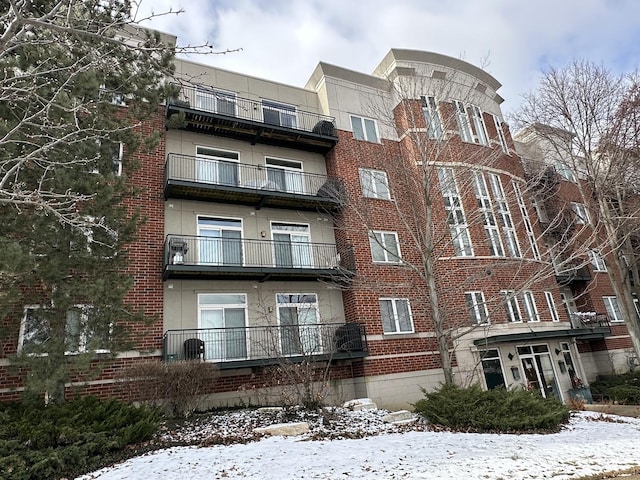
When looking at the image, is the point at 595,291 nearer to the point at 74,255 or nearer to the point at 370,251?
the point at 370,251

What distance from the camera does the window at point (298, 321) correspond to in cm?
1270

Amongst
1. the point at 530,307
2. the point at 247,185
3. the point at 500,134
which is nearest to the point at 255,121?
the point at 247,185

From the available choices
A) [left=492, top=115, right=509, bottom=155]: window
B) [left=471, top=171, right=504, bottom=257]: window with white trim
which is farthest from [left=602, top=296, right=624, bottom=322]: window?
[left=492, top=115, right=509, bottom=155]: window

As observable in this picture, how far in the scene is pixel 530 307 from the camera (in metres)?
17.7

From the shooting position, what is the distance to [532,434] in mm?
8008

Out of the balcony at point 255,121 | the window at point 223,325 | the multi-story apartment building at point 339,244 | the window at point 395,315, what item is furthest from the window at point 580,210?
the window at point 223,325

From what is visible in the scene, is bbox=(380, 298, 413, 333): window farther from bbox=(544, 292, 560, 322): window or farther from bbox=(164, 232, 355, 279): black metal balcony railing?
bbox=(544, 292, 560, 322): window

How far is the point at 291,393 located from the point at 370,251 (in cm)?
693

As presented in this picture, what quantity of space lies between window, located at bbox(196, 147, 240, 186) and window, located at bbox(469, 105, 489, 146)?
1220cm

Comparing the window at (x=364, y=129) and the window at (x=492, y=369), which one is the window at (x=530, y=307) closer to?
the window at (x=492, y=369)

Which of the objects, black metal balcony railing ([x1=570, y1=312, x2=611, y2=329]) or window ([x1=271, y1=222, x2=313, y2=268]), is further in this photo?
black metal balcony railing ([x1=570, y1=312, x2=611, y2=329])

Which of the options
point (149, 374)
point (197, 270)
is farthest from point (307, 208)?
point (149, 374)

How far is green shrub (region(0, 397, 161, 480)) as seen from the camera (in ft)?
19.4

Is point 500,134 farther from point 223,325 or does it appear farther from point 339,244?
point 223,325
